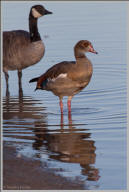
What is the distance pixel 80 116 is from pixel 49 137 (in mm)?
1541

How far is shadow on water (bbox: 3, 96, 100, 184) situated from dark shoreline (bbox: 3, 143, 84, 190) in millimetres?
374

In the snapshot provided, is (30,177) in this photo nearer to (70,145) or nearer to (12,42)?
(70,145)

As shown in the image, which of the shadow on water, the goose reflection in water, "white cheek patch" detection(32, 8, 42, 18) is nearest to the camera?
the goose reflection in water

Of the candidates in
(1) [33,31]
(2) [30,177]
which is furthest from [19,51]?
(2) [30,177]

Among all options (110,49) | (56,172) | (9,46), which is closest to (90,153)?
(56,172)

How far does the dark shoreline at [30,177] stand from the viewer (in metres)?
7.01

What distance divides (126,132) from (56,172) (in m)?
2.48

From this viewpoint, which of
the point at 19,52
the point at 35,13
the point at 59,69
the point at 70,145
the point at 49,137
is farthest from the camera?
the point at 35,13

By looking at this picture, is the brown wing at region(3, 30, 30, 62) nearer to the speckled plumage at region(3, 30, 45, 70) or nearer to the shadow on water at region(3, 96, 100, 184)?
the speckled plumage at region(3, 30, 45, 70)

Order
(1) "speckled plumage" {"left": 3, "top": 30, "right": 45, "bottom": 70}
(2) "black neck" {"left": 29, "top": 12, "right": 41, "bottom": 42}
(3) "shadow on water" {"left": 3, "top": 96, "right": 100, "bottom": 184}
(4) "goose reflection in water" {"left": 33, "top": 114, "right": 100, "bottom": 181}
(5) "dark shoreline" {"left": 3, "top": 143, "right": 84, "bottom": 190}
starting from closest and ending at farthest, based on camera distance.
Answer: (5) "dark shoreline" {"left": 3, "top": 143, "right": 84, "bottom": 190} < (4) "goose reflection in water" {"left": 33, "top": 114, "right": 100, "bottom": 181} < (3) "shadow on water" {"left": 3, "top": 96, "right": 100, "bottom": 184} < (1) "speckled plumage" {"left": 3, "top": 30, "right": 45, "bottom": 70} < (2) "black neck" {"left": 29, "top": 12, "right": 41, "bottom": 42}

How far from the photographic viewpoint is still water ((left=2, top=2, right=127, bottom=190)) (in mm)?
8070

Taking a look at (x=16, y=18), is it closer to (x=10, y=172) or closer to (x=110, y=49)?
(x=110, y=49)

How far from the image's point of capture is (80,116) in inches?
436

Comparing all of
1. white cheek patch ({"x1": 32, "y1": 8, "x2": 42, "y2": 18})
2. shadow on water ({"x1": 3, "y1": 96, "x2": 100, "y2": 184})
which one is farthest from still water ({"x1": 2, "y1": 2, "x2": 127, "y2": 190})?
white cheek patch ({"x1": 32, "y1": 8, "x2": 42, "y2": 18})
